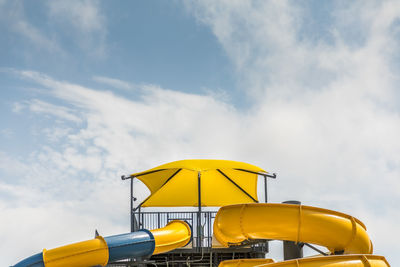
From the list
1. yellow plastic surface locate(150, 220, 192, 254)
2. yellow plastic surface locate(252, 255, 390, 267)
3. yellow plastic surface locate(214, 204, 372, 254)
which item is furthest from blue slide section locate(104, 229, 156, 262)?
yellow plastic surface locate(252, 255, 390, 267)

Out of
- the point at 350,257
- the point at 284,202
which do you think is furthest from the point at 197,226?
the point at 350,257

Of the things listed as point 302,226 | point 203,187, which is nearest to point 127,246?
point 302,226

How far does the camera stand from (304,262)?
9.35m

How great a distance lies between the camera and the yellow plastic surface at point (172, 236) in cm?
1527

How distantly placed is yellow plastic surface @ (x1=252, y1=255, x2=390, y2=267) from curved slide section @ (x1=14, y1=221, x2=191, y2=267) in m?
5.59

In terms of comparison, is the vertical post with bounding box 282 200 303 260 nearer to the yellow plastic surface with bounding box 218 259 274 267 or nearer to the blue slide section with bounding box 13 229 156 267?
the yellow plastic surface with bounding box 218 259 274 267

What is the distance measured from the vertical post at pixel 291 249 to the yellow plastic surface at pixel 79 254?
469 cm

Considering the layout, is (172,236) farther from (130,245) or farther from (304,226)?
(304,226)

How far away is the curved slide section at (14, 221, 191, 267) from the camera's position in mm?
12789

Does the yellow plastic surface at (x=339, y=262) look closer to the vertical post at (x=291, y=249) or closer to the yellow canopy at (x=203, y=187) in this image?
the vertical post at (x=291, y=249)

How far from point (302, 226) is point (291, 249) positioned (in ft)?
3.69

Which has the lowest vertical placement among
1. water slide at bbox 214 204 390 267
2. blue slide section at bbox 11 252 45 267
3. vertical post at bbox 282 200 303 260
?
blue slide section at bbox 11 252 45 267

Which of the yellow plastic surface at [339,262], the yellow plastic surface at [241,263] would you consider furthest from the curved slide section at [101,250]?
the yellow plastic surface at [339,262]

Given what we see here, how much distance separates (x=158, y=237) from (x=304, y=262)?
6695 millimetres
